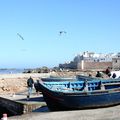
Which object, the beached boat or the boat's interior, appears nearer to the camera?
the beached boat

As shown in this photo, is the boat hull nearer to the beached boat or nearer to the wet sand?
the beached boat

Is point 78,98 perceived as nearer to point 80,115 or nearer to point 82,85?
point 80,115

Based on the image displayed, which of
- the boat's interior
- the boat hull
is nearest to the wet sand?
the boat hull

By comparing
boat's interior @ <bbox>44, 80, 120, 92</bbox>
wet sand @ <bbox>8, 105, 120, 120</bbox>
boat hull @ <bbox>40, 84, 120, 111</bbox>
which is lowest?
wet sand @ <bbox>8, 105, 120, 120</bbox>

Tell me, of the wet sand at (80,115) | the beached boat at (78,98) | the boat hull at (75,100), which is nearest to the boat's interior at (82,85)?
the beached boat at (78,98)

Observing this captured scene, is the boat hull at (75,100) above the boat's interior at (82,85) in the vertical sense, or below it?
below

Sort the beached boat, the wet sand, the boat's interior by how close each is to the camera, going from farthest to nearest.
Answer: the boat's interior → the beached boat → the wet sand

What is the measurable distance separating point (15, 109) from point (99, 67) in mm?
103058

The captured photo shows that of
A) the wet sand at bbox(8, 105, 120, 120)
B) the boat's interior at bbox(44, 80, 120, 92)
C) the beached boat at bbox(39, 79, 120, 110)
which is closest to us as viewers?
the wet sand at bbox(8, 105, 120, 120)

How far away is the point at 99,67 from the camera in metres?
129

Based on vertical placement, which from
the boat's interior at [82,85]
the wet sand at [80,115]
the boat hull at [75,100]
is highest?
the boat's interior at [82,85]

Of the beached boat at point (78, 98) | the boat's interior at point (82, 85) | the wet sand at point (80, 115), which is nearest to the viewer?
the wet sand at point (80, 115)

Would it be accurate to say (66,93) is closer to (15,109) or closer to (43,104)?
(43,104)

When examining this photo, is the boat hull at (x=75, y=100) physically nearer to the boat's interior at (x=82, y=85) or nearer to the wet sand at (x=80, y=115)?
the wet sand at (x=80, y=115)
